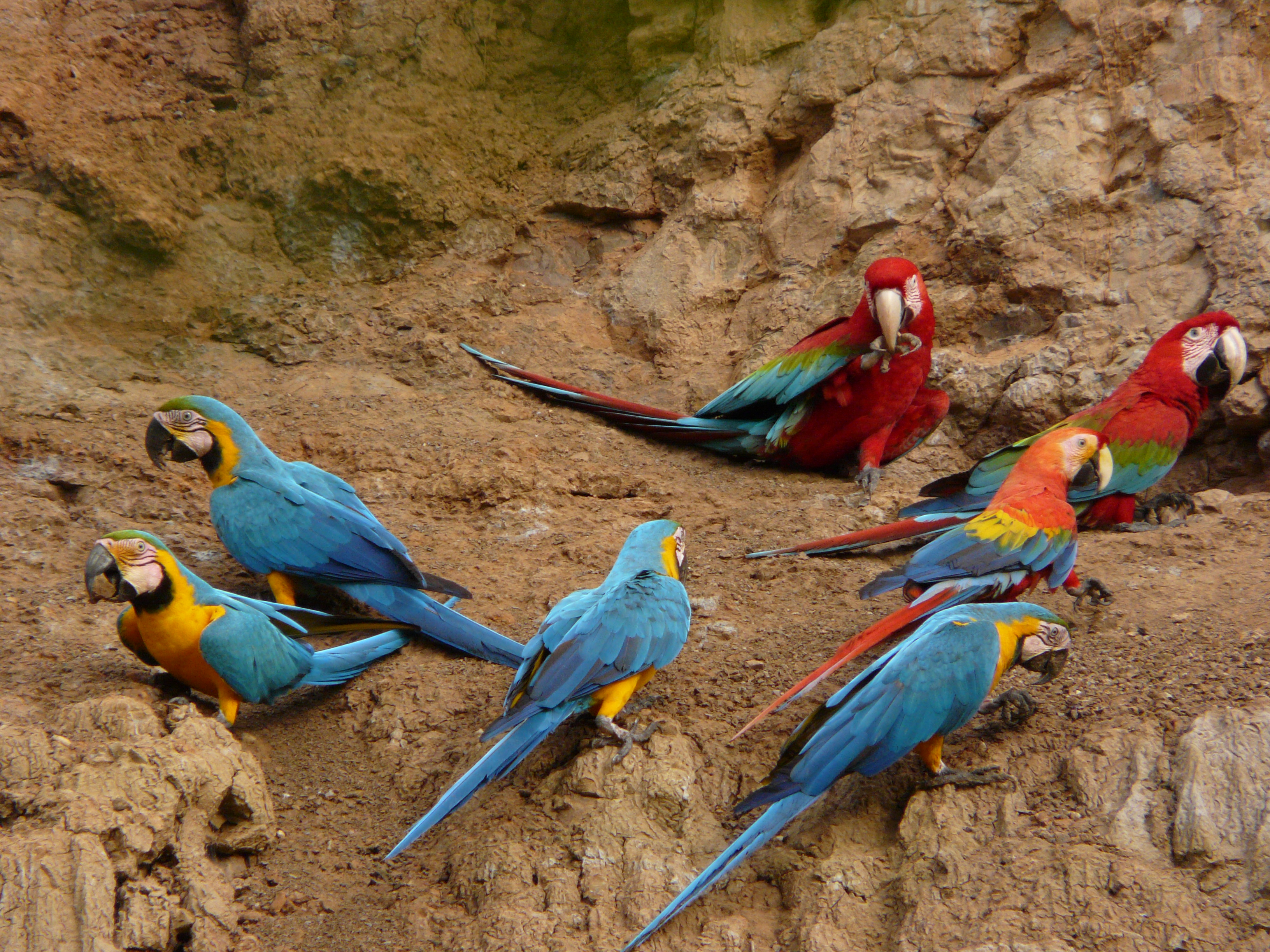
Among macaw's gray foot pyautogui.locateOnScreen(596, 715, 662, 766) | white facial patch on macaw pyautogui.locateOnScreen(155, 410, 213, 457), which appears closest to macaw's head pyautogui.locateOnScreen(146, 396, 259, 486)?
white facial patch on macaw pyautogui.locateOnScreen(155, 410, 213, 457)

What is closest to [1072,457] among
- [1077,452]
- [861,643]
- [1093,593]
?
[1077,452]

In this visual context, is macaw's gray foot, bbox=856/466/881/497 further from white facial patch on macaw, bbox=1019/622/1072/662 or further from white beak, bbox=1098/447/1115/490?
white facial patch on macaw, bbox=1019/622/1072/662

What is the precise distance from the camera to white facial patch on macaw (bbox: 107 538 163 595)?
107 inches

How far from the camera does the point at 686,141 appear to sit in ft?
16.6

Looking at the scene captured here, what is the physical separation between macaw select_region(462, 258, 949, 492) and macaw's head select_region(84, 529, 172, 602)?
213 centimetres

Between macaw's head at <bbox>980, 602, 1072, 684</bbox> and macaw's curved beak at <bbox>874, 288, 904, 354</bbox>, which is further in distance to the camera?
macaw's curved beak at <bbox>874, 288, 904, 354</bbox>

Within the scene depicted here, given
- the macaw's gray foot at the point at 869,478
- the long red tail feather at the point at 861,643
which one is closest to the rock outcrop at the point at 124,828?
the long red tail feather at the point at 861,643

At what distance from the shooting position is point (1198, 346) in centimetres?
365

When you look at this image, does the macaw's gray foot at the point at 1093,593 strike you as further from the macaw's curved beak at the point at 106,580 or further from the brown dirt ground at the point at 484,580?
the macaw's curved beak at the point at 106,580

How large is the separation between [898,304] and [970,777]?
2041mm

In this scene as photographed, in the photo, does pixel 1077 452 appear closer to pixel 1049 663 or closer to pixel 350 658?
pixel 1049 663

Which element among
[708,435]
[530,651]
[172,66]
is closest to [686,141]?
[708,435]

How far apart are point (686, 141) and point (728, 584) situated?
2574 millimetres

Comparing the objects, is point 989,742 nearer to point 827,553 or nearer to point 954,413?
point 827,553
